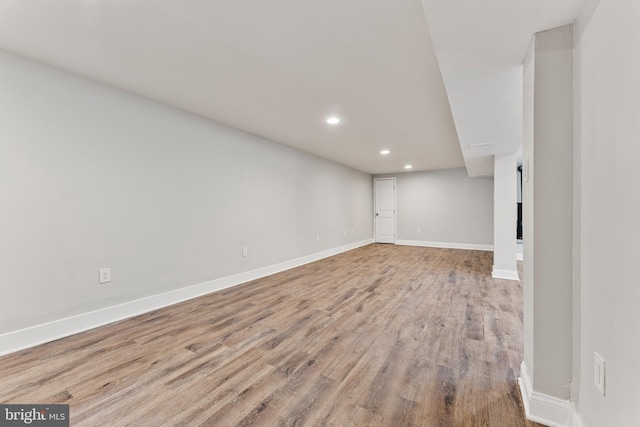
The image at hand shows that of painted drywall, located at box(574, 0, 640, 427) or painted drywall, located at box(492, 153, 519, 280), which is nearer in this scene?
painted drywall, located at box(574, 0, 640, 427)

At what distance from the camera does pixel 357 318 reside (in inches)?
101

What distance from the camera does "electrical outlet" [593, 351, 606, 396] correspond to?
3.22 ft

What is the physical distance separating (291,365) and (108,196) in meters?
2.22

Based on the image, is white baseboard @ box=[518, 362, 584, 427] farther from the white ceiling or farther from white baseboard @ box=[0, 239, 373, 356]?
white baseboard @ box=[0, 239, 373, 356]

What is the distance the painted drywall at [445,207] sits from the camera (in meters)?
6.85

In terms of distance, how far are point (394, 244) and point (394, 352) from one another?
607 cm

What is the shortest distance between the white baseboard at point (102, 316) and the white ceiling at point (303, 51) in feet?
6.73

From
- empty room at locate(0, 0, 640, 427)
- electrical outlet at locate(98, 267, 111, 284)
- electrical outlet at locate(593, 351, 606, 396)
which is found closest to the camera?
electrical outlet at locate(593, 351, 606, 396)

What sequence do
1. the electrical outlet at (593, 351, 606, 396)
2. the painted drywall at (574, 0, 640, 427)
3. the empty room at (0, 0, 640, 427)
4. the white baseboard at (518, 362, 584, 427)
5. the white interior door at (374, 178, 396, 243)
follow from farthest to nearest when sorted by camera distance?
the white interior door at (374, 178, 396, 243) → the white baseboard at (518, 362, 584, 427) → the empty room at (0, 0, 640, 427) → the electrical outlet at (593, 351, 606, 396) → the painted drywall at (574, 0, 640, 427)

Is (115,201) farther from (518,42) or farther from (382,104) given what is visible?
(518,42)

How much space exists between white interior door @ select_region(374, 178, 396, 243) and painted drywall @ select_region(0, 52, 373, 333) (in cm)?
479

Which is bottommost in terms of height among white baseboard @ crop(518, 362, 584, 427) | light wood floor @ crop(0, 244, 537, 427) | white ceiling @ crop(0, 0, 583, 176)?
light wood floor @ crop(0, 244, 537, 427)

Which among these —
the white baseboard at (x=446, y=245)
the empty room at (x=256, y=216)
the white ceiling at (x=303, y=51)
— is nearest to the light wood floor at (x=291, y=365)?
the empty room at (x=256, y=216)

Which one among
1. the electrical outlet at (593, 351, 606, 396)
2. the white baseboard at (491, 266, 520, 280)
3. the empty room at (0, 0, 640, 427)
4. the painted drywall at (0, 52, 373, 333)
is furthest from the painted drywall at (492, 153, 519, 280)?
the painted drywall at (0, 52, 373, 333)
